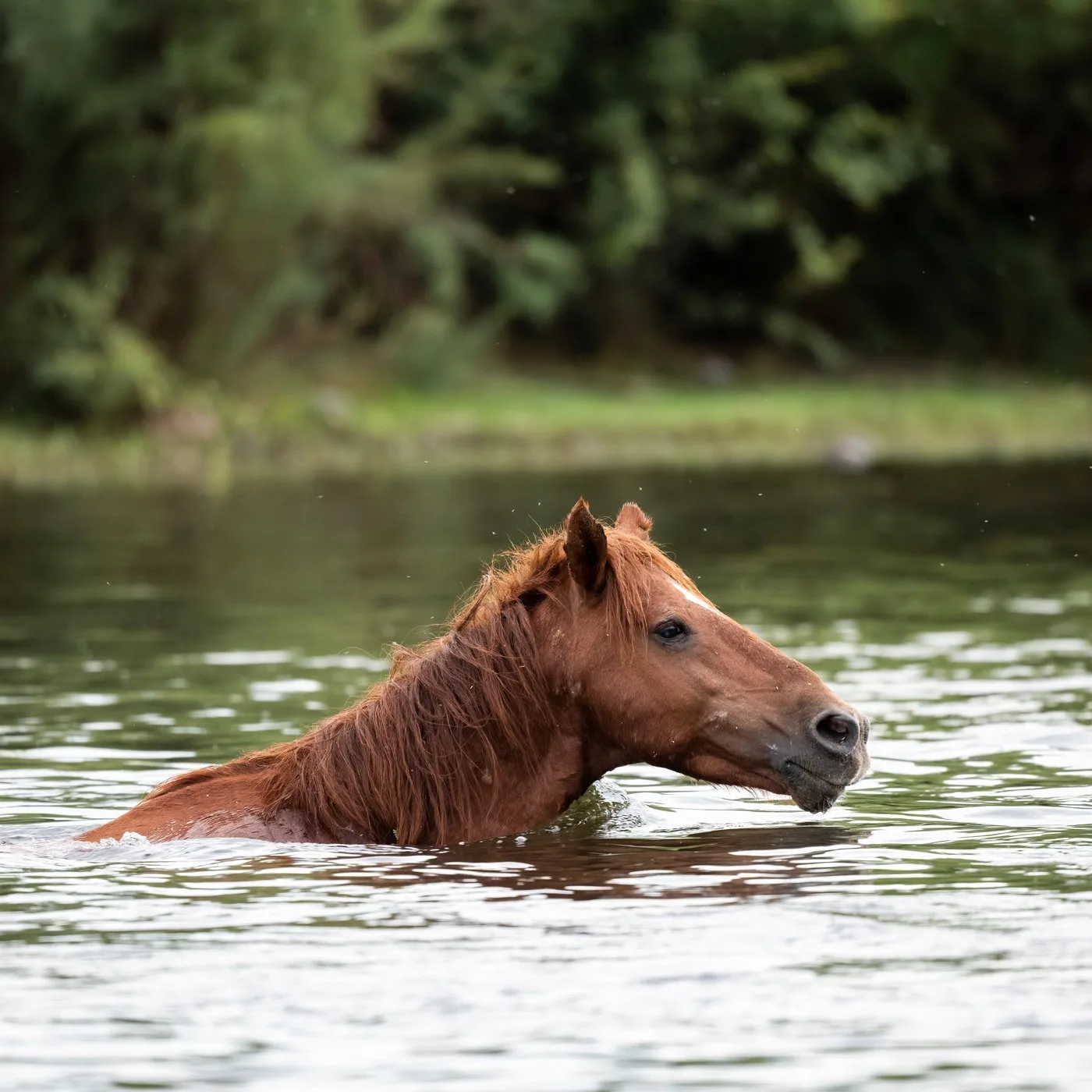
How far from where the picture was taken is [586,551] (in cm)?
733

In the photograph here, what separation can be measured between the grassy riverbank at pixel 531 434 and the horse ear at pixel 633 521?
19.2 metres

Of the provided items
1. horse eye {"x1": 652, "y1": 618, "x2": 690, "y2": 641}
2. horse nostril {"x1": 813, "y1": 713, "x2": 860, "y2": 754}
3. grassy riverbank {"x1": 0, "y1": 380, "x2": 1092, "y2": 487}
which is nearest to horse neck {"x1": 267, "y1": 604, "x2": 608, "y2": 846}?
horse eye {"x1": 652, "y1": 618, "x2": 690, "y2": 641}

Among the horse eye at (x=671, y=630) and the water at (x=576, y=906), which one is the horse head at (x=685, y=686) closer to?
the horse eye at (x=671, y=630)

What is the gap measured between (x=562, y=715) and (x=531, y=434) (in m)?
23.3

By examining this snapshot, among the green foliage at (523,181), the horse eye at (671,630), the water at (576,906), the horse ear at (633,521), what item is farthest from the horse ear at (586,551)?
the green foliage at (523,181)

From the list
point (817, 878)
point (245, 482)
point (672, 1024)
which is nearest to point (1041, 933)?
point (817, 878)

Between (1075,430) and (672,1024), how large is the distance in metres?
27.4

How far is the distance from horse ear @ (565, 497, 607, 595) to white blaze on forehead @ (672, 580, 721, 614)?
27 cm

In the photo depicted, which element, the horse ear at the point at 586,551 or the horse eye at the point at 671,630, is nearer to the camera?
the horse ear at the point at 586,551

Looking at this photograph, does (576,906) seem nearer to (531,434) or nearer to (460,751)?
(460,751)

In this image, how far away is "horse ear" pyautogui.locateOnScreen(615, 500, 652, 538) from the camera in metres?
7.91

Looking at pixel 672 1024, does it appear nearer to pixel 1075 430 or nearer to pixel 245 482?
pixel 245 482

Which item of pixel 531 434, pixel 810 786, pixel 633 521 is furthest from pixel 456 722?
pixel 531 434

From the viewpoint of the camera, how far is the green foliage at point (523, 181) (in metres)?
29.7
